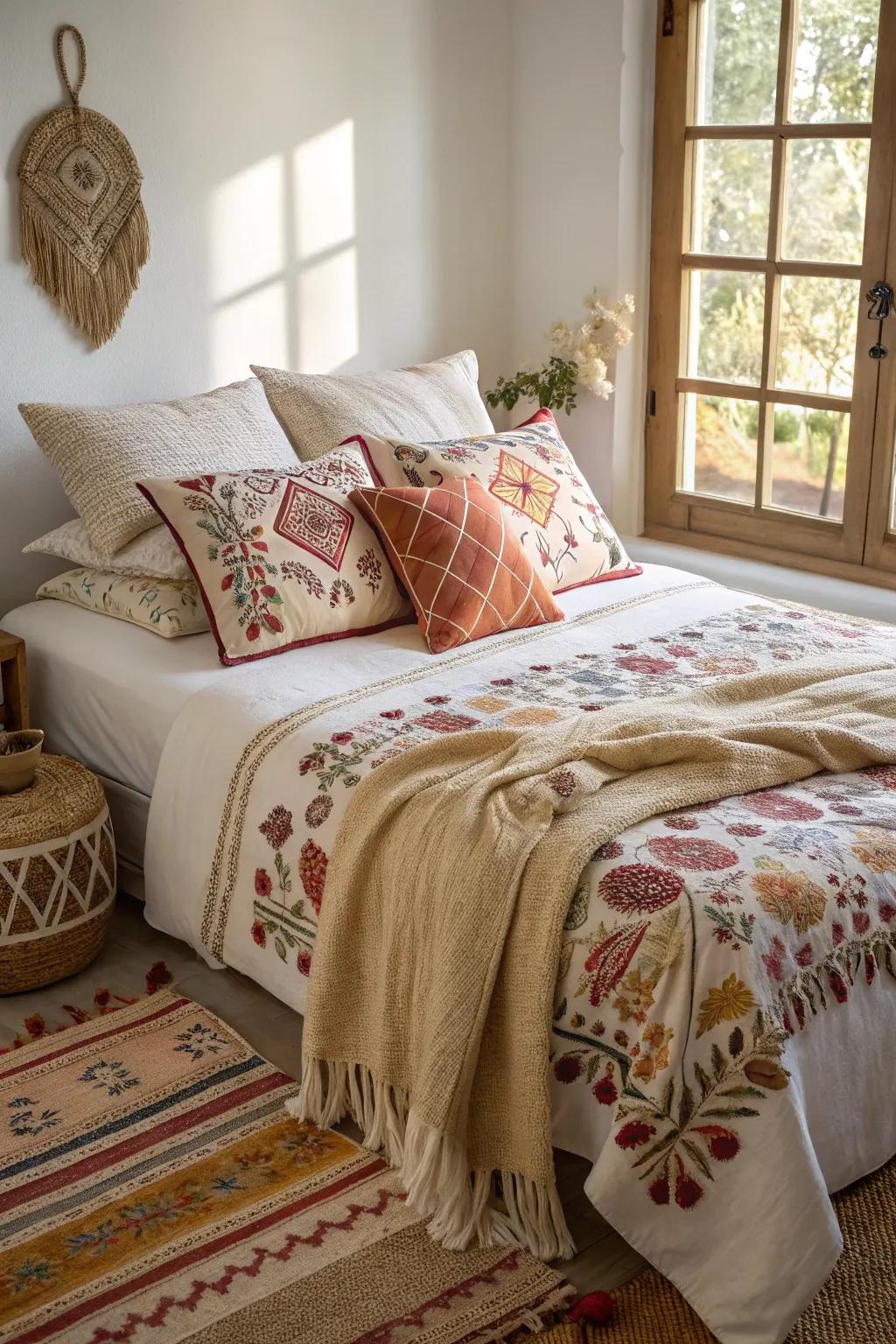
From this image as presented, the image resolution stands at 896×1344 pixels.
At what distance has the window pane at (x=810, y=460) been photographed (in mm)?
3797

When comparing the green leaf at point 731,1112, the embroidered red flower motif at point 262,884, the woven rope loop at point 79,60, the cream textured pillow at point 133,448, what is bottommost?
the green leaf at point 731,1112

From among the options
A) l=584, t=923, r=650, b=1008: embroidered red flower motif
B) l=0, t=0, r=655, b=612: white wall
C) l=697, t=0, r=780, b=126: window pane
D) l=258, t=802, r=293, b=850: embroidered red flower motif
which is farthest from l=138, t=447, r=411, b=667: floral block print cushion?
l=697, t=0, r=780, b=126: window pane

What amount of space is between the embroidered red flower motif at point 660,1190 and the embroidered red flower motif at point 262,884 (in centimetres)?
89

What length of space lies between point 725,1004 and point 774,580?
2.15 metres

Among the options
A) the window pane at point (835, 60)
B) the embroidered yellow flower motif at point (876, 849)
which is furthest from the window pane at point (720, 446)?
the embroidered yellow flower motif at point (876, 849)

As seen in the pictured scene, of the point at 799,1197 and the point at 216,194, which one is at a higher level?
the point at 216,194

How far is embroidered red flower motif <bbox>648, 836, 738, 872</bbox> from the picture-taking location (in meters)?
2.02

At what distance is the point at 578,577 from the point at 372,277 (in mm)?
1245

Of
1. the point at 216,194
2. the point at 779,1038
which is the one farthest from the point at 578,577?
the point at 779,1038

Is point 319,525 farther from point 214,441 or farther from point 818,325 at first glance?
point 818,325

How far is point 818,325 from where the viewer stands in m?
3.75

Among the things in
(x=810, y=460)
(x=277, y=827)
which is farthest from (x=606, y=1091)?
(x=810, y=460)

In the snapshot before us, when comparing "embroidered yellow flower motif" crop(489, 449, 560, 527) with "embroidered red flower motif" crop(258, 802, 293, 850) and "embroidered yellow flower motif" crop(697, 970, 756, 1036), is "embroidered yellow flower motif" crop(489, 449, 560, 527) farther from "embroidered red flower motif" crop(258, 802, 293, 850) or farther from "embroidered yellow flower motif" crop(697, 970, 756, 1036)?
"embroidered yellow flower motif" crop(697, 970, 756, 1036)

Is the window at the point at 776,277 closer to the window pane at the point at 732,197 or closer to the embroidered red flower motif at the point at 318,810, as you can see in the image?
the window pane at the point at 732,197
